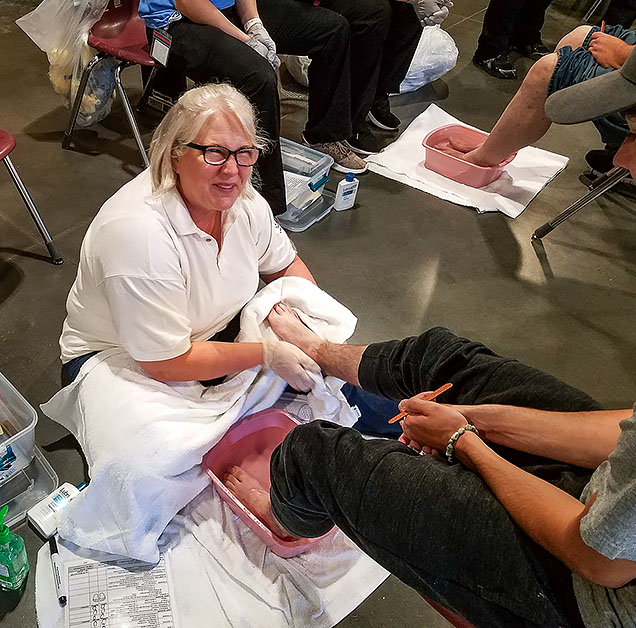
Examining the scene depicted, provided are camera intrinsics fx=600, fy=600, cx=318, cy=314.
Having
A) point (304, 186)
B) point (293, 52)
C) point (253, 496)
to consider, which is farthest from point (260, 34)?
point (253, 496)

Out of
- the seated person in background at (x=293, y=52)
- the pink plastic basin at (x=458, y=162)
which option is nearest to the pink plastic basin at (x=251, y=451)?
the seated person in background at (x=293, y=52)

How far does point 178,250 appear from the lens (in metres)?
1.28

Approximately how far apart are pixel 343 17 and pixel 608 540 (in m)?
2.25

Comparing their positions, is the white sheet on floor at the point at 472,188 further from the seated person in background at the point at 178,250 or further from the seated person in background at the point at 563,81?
the seated person in background at the point at 178,250

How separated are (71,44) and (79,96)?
20cm

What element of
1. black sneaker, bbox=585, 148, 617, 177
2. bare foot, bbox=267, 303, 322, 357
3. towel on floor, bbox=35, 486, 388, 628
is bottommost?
towel on floor, bbox=35, 486, 388, 628

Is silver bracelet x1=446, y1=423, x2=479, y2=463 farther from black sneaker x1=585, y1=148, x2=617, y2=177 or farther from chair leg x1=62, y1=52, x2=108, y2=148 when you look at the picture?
black sneaker x1=585, y1=148, x2=617, y2=177

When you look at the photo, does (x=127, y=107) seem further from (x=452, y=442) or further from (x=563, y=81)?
(x=452, y=442)

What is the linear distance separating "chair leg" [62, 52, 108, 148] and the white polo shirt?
1.34m

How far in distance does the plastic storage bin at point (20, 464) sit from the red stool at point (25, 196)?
691mm

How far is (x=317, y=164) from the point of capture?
2477 mm

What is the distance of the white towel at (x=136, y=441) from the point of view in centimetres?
134

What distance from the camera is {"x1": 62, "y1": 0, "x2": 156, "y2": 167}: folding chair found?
Result: 7.57 feet

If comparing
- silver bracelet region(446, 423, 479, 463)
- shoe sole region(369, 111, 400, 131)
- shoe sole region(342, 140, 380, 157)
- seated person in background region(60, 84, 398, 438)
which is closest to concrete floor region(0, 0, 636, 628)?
shoe sole region(342, 140, 380, 157)
